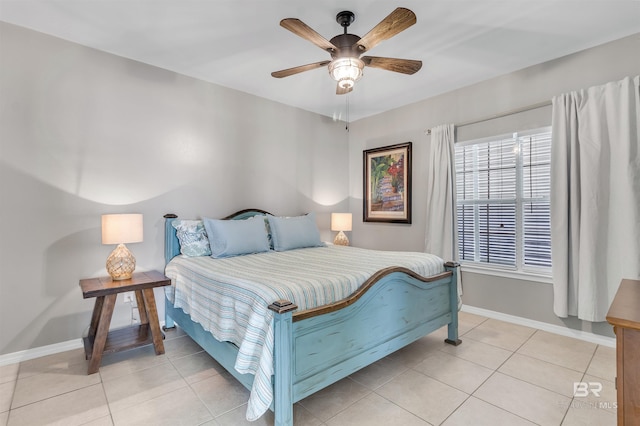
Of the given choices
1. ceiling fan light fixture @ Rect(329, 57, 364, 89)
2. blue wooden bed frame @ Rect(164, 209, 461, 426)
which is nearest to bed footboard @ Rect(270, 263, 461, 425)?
blue wooden bed frame @ Rect(164, 209, 461, 426)

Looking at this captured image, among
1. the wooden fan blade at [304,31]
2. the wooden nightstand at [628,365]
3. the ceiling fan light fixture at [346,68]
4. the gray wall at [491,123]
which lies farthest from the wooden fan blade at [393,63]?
the wooden nightstand at [628,365]

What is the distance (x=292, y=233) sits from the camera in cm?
351

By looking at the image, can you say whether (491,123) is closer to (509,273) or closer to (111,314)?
(509,273)

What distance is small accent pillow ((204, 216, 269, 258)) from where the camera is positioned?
→ 2.97 m

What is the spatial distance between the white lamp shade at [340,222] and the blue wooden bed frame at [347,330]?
1.87 meters

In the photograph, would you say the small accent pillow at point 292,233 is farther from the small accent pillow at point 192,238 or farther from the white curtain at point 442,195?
the white curtain at point 442,195

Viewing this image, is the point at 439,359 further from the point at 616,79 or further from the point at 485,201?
the point at 616,79

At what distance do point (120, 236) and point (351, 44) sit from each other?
2332mm

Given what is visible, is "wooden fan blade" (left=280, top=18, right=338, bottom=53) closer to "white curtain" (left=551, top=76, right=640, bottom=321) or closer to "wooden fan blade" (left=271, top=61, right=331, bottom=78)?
"wooden fan blade" (left=271, top=61, right=331, bottom=78)

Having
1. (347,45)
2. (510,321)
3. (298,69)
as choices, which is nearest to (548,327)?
(510,321)

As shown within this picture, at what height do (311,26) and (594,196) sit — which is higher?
(311,26)

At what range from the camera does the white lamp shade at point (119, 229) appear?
8.21 ft

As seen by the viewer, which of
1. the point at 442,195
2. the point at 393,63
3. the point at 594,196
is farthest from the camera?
the point at 442,195

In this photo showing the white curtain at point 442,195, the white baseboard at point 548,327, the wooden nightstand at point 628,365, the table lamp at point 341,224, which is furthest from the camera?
the table lamp at point 341,224
